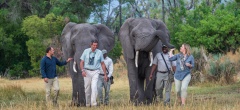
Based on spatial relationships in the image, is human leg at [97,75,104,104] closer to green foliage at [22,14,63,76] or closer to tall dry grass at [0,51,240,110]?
tall dry grass at [0,51,240,110]

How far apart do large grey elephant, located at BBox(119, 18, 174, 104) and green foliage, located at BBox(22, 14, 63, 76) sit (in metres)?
23.1

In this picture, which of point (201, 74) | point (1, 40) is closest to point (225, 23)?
point (201, 74)

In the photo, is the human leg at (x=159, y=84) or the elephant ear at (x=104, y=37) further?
the elephant ear at (x=104, y=37)

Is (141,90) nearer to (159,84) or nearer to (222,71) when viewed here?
(159,84)

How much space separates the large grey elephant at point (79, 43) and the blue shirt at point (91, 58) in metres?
1.15

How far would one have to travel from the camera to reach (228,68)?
95.5ft

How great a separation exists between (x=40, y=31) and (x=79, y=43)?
2345cm

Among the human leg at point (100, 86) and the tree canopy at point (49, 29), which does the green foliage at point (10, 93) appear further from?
the tree canopy at point (49, 29)

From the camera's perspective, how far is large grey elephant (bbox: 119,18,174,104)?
56.2 ft

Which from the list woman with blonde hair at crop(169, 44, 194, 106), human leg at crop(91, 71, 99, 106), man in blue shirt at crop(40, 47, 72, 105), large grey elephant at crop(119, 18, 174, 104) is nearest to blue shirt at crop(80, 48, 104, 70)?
human leg at crop(91, 71, 99, 106)

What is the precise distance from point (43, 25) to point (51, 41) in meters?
1.23

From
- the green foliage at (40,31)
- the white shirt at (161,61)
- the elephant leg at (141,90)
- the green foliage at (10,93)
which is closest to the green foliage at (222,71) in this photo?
the green foliage at (10,93)

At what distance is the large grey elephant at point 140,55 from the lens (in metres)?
17.1

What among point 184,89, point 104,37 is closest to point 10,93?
point 104,37
